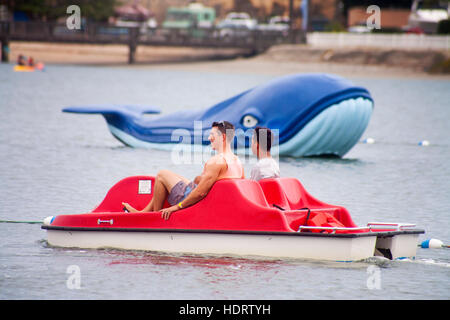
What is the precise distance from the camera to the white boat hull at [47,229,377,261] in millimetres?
10898

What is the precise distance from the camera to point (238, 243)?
36.6 ft

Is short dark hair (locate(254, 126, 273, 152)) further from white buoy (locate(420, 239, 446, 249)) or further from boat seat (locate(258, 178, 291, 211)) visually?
white buoy (locate(420, 239, 446, 249))

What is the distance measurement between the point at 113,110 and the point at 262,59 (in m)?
46.4

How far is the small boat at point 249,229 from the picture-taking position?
11.0 meters

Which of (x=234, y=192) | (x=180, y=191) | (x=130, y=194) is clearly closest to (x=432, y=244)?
(x=234, y=192)

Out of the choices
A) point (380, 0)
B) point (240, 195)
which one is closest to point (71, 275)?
point (240, 195)

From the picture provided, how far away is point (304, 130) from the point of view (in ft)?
70.7

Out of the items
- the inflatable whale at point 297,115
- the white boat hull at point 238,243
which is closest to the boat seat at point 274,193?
the white boat hull at point 238,243

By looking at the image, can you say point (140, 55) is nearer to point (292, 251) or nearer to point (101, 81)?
point (101, 81)

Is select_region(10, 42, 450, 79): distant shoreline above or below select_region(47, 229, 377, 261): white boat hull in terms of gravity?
below

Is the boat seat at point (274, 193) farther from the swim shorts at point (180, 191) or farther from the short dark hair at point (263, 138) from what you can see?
the swim shorts at point (180, 191)

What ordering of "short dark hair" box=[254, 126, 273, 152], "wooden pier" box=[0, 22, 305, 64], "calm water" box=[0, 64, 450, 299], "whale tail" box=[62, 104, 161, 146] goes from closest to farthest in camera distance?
"calm water" box=[0, 64, 450, 299]
"short dark hair" box=[254, 126, 273, 152]
"whale tail" box=[62, 104, 161, 146]
"wooden pier" box=[0, 22, 305, 64]

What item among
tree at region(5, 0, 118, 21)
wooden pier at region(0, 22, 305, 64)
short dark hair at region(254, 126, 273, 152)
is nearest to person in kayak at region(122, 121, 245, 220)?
short dark hair at region(254, 126, 273, 152)
